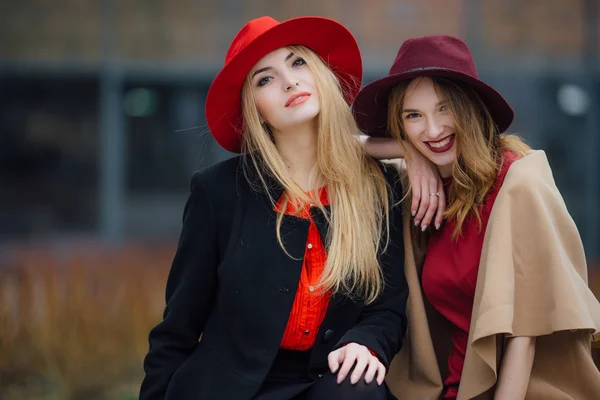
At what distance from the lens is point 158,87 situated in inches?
262

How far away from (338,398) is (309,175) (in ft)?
2.44

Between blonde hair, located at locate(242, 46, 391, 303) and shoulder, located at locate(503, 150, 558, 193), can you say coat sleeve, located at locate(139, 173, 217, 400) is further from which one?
shoulder, located at locate(503, 150, 558, 193)

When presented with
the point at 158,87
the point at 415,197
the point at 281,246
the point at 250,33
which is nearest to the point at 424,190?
the point at 415,197

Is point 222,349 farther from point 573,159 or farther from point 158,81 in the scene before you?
point 573,159

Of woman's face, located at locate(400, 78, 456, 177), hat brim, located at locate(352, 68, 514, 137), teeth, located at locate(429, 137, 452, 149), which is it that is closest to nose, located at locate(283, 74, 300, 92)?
hat brim, located at locate(352, 68, 514, 137)

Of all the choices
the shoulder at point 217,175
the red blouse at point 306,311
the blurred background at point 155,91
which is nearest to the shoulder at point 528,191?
the red blouse at point 306,311

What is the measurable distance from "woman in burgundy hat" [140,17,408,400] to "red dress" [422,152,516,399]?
0.33ft

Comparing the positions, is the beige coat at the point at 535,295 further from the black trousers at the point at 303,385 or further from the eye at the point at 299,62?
the eye at the point at 299,62

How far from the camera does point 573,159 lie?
672 centimetres

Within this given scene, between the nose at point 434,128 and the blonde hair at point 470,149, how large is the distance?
0.04m

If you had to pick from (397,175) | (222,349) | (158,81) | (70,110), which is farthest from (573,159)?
(222,349)

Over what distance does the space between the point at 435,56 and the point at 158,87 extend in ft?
14.7

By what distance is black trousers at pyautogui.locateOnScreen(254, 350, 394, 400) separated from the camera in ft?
7.23

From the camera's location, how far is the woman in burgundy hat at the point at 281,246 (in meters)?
2.43
